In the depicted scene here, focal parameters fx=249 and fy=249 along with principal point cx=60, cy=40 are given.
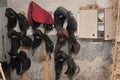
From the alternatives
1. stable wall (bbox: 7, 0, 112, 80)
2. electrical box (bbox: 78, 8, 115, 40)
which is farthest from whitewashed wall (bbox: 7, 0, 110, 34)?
electrical box (bbox: 78, 8, 115, 40)

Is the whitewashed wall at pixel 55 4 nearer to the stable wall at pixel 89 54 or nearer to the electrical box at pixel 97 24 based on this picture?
the stable wall at pixel 89 54

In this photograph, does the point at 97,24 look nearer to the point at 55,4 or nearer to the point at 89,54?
the point at 89,54

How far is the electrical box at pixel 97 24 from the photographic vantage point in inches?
169

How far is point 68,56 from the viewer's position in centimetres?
471

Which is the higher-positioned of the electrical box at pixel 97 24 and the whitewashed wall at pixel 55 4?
the whitewashed wall at pixel 55 4

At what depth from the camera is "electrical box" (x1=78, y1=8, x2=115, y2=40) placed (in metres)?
4.29

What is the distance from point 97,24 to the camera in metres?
4.37

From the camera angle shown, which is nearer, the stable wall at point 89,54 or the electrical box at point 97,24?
the electrical box at point 97,24

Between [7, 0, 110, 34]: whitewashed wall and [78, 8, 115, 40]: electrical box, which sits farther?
[7, 0, 110, 34]: whitewashed wall

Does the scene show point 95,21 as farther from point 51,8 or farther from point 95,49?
point 51,8

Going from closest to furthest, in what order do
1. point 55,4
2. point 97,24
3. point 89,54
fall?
point 97,24 → point 89,54 → point 55,4

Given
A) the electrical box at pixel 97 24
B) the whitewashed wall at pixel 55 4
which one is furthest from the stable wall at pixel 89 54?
the electrical box at pixel 97 24

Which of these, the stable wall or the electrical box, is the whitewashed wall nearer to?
the stable wall

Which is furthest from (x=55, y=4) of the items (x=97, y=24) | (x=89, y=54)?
(x=89, y=54)
